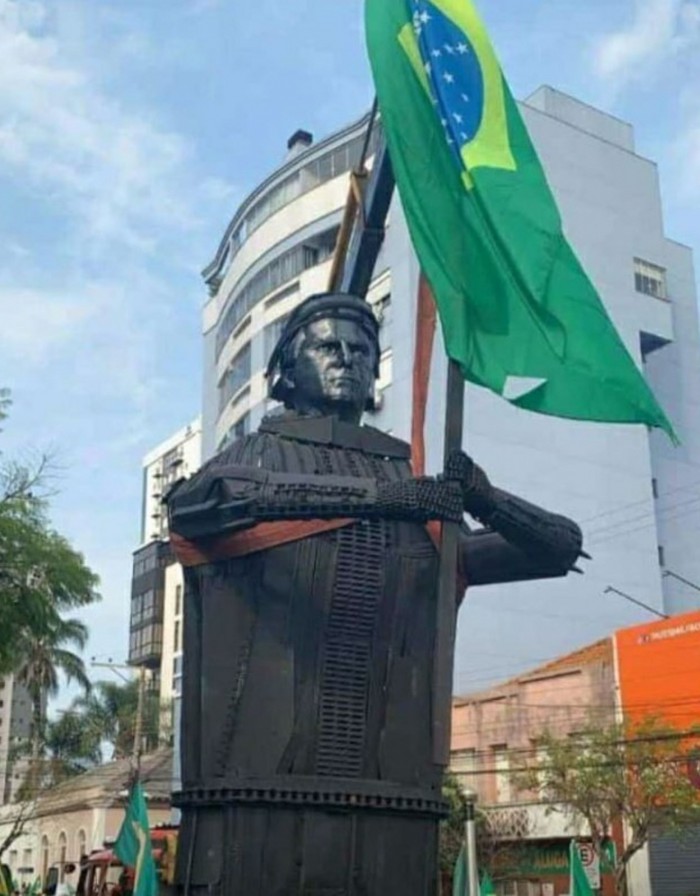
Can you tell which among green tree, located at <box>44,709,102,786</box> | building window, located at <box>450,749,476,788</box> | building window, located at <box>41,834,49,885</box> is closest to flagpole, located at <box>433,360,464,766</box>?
building window, located at <box>450,749,476,788</box>

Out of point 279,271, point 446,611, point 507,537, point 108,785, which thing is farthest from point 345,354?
point 108,785

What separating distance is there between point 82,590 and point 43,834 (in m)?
31.4

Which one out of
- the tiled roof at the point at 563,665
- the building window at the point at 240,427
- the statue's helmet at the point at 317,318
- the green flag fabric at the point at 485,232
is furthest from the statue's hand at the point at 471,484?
the building window at the point at 240,427

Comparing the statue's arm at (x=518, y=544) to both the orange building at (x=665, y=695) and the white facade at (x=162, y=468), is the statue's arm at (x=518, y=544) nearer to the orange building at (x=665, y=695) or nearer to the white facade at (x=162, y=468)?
the orange building at (x=665, y=695)

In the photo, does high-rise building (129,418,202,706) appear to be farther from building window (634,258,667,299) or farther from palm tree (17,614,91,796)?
building window (634,258,667,299)

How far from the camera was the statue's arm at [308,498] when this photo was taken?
21.3 ft

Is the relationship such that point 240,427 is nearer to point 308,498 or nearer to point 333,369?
point 333,369

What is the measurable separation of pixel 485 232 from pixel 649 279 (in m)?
38.2

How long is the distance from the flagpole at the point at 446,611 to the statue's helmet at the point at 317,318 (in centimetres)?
115

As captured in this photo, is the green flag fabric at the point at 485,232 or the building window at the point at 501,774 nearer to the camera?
the green flag fabric at the point at 485,232

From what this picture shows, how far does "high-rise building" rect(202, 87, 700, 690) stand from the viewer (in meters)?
38.1

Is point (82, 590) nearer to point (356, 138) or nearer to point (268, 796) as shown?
point (268, 796)

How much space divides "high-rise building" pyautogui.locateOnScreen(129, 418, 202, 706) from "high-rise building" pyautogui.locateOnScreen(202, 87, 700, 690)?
56.9 feet

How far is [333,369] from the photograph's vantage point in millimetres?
7605
